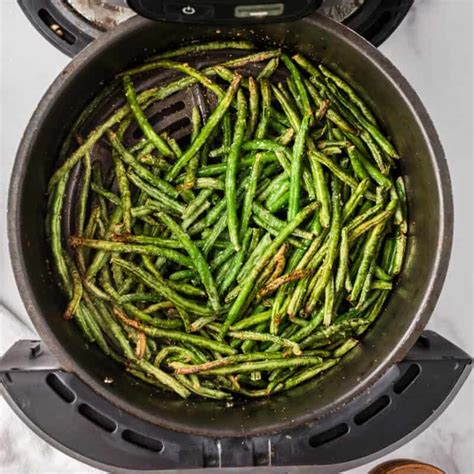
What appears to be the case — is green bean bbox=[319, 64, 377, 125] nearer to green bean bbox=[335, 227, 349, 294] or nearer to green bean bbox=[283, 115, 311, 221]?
green bean bbox=[283, 115, 311, 221]

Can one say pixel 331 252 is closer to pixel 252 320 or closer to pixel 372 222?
pixel 372 222

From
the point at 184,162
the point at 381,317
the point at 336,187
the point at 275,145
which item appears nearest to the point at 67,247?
the point at 184,162

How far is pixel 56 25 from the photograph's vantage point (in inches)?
70.2

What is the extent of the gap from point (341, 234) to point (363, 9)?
1.93 ft

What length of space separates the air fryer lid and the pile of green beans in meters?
0.04

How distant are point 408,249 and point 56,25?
1.04 meters

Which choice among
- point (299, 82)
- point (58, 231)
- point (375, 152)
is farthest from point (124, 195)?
point (375, 152)

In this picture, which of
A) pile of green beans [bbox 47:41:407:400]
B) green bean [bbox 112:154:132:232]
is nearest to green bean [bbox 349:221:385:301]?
pile of green beans [bbox 47:41:407:400]

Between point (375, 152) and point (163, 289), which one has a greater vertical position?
point (375, 152)

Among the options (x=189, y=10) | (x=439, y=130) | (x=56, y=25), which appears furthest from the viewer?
(x=439, y=130)

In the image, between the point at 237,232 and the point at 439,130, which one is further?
the point at 439,130

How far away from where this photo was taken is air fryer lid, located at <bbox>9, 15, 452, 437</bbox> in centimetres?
149

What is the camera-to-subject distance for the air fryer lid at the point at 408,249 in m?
1.49

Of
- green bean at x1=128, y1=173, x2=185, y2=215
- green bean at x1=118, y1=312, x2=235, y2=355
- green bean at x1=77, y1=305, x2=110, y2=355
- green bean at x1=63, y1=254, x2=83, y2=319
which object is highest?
green bean at x1=128, y1=173, x2=185, y2=215
